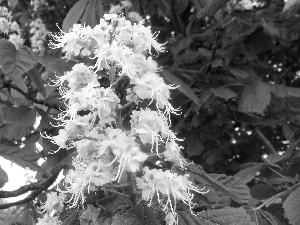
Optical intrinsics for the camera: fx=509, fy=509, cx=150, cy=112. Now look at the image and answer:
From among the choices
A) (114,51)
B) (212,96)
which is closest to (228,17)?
(212,96)

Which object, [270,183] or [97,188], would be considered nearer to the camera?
[97,188]

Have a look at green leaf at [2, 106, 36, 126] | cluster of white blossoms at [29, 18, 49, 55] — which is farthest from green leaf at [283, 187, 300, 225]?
cluster of white blossoms at [29, 18, 49, 55]

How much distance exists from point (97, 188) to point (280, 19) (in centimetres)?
212

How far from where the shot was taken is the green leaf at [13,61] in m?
2.09

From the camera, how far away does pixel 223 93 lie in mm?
3035

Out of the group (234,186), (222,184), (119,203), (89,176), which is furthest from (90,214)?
(234,186)

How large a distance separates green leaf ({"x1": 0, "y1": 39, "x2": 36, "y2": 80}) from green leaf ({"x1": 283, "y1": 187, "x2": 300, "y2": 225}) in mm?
1191

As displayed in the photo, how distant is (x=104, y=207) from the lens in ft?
4.99

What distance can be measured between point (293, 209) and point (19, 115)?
53.0 inches

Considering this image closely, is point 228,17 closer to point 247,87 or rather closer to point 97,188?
point 247,87

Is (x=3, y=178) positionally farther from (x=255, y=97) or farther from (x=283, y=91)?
(x=283, y=91)

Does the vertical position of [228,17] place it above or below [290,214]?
above

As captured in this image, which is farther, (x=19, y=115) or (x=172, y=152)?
(x=19, y=115)

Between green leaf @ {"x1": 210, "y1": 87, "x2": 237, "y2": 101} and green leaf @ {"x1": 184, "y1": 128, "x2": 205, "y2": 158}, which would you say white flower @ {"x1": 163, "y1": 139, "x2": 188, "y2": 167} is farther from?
green leaf @ {"x1": 184, "y1": 128, "x2": 205, "y2": 158}
